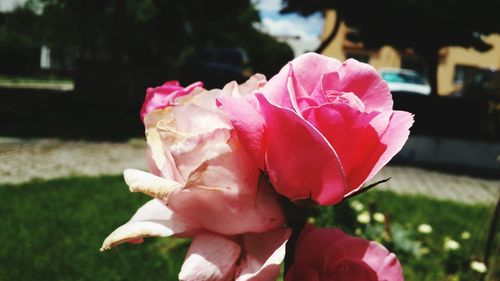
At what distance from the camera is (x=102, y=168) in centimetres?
663

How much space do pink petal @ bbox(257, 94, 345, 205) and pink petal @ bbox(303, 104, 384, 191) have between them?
1.2 inches

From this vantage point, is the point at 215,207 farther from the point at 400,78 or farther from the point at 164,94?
the point at 400,78

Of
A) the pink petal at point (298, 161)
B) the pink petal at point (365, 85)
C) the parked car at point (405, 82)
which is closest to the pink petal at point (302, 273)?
the pink petal at point (298, 161)

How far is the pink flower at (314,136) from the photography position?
0.56 meters

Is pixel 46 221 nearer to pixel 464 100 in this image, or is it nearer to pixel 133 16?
pixel 464 100

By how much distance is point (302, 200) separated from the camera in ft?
1.95

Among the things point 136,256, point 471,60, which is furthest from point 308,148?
point 471,60

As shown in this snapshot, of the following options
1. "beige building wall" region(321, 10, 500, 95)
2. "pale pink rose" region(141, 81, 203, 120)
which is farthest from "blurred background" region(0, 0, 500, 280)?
"beige building wall" region(321, 10, 500, 95)

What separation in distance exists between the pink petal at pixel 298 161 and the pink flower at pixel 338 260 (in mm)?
97

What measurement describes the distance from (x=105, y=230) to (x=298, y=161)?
3644 mm

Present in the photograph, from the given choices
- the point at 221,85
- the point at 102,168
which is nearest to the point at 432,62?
the point at 221,85

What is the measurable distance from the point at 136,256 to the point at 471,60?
33949 millimetres

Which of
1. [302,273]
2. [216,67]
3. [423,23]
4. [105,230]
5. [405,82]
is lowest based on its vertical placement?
[405,82]

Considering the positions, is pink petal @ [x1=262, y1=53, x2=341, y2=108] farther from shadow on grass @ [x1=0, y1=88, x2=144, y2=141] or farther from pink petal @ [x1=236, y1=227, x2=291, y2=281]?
shadow on grass @ [x1=0, y1=88, x2=144, y2=141]
